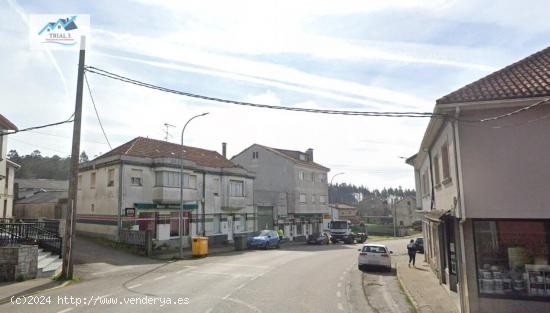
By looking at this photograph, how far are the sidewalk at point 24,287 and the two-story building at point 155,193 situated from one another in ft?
38.1

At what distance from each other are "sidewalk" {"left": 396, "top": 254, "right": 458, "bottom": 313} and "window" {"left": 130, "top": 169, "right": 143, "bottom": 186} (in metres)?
19.3

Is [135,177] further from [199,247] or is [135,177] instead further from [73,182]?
[73,182]

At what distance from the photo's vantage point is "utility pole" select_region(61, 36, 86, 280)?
15.5 metres

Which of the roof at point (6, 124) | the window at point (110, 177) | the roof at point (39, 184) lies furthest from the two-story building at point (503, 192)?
the roof at point (39, 184)

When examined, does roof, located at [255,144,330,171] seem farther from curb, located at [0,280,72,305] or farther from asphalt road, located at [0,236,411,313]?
curb, located at [0,280,72,305]

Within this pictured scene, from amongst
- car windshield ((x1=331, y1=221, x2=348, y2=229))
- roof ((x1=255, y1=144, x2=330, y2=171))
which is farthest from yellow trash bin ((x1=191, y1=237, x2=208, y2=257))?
roof ((x1=255, y1=144, x2=330, y2=171))

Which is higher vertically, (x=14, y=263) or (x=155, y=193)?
(x=155, y=193)

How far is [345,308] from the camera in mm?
11773

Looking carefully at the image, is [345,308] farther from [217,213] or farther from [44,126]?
[217,213]

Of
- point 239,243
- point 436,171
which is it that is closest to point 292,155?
point 239,243

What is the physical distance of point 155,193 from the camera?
3028cm

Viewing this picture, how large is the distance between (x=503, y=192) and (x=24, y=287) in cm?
1554

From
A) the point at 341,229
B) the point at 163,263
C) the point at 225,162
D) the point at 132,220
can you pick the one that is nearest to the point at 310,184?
the point at 341,229

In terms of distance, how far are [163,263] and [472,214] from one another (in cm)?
1666
